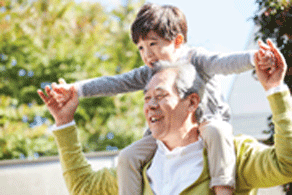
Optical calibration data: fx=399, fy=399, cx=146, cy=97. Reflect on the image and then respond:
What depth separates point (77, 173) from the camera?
1919mm

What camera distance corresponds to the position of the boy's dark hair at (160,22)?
6.03 feet

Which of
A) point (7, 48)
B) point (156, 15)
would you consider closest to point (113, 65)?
point (7, 48)

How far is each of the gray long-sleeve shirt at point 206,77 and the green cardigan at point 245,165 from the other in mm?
197

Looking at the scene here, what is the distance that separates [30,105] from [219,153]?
8974 mm

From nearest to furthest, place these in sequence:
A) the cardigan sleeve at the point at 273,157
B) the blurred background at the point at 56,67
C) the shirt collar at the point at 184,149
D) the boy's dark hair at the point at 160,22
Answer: the cardigan sleeve at the point at 273,157 → the shirt collar at the point at 184,149 → the boy's dark hair at the point at 160,22 → the blurred background at the point at 56,67

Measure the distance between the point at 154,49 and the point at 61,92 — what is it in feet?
1.59

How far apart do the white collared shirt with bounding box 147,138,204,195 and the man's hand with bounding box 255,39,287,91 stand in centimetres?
40

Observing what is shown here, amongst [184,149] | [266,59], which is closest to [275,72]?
[266,59]

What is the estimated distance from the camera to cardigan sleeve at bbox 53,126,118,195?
1.88 metres

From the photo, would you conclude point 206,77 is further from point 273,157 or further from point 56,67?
point 56,67

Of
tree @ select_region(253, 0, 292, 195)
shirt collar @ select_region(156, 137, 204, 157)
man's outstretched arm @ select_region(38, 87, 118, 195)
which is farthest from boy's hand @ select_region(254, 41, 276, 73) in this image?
tree @ select_region(253, 0, 292, 195)

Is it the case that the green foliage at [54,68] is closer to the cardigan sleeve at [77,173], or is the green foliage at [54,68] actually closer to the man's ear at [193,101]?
the cardigan sleeve at [77,173]

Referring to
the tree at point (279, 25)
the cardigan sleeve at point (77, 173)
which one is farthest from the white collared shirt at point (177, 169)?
the tree at point (279, 25)

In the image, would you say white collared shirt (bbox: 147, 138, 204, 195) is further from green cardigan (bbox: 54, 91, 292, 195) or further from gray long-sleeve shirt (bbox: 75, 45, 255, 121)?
gray long-sleeve shirt (bbox: 75, 45, 255, 121)
